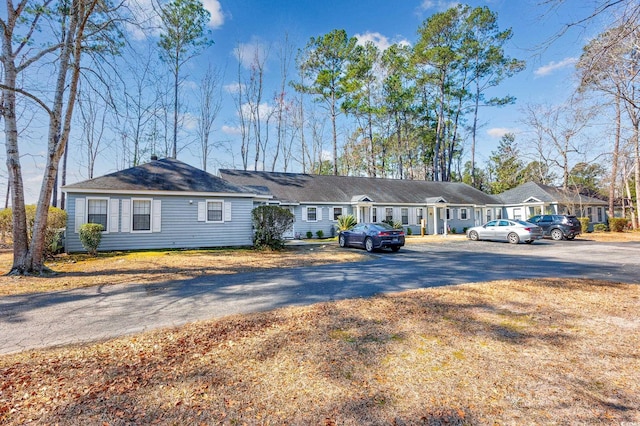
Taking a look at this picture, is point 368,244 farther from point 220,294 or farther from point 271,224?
point 220,294

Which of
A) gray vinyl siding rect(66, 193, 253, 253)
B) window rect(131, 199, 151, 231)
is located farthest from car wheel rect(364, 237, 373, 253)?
window rect(131, 199, 151, 231)

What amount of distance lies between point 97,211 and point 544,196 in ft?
112

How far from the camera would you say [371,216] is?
23.8 metres

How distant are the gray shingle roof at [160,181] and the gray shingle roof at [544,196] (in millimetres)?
26989

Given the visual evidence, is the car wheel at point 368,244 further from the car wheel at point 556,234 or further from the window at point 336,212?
the car wheel at point 556,234

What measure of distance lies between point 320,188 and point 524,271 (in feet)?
56.3

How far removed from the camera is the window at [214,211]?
15289 millimetres

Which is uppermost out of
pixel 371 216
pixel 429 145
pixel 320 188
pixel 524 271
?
pixel 429 145

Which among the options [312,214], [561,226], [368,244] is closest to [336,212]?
[312,214]

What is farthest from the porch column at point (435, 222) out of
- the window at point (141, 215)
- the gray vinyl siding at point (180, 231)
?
the window at point (141, 215)

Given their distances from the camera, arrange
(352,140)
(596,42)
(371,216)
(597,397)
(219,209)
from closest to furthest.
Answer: (597,397) → (596,42) → (219,209) → (371,216) → (352,140)

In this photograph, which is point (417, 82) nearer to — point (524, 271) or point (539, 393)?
point (524, 271)

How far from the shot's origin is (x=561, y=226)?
20.0 meters

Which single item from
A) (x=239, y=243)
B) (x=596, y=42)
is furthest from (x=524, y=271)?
(x=239, y=243)
